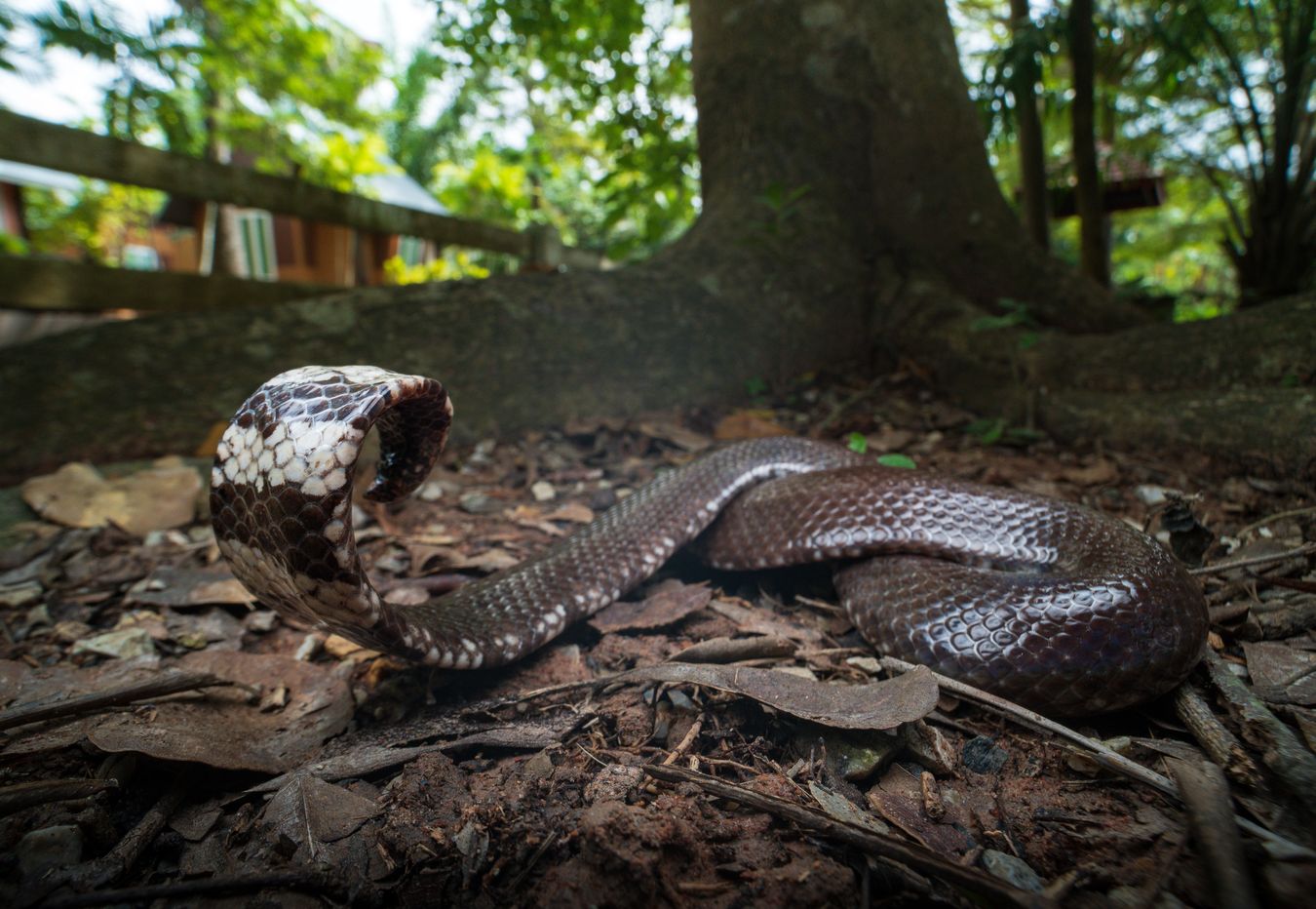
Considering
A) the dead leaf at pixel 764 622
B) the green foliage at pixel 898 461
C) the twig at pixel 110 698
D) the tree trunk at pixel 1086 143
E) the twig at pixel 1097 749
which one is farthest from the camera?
the tree trunk at pixel 1086 143

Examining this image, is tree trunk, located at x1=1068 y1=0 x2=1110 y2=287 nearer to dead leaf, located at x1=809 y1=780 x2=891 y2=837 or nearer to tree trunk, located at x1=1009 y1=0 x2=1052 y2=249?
tree trunk, located at x1=1009 y1=0 x2=1052 y2=249

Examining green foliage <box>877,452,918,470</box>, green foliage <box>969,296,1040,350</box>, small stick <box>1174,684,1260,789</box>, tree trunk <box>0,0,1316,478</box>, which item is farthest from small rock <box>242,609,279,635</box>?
green foliage <box>969,296,1040,350</box>

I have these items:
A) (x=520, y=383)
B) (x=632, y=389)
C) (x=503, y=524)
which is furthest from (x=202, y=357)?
(x=632, y=389)

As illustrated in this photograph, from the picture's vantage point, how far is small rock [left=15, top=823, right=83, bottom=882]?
4.42ft

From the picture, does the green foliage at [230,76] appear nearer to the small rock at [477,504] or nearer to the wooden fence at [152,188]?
the wooden fence at [152,188]

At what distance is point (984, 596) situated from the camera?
7.16ft

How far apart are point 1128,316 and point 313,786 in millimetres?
6244

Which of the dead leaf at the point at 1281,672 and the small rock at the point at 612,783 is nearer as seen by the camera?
the small rock at the point at 612,783

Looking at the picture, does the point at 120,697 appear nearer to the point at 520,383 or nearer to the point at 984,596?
the point at 984,596

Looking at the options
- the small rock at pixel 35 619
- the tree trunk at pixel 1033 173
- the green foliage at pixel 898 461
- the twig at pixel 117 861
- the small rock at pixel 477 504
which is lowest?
the twig at pixel 117 861

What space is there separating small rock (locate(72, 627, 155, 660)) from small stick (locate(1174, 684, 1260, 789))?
3352 millimetres

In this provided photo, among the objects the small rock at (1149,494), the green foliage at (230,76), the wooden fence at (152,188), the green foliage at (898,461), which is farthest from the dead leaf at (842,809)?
the green foliage at (230,76)

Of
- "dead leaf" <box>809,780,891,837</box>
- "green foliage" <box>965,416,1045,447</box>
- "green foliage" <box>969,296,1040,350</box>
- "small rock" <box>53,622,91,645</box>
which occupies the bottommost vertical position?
"dead leaf" <box>809,780,891,837</box>

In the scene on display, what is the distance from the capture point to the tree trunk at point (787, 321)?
3.98 m
